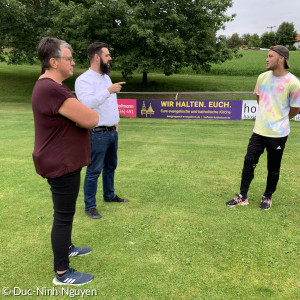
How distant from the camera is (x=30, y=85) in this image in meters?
27.5

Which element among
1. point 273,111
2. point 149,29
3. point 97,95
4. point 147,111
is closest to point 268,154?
point 273,111

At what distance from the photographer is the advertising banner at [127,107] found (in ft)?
50.7

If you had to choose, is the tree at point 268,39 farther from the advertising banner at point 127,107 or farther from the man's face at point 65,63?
the man's face at point 65,63

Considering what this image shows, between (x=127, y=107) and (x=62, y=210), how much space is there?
13.3 meters

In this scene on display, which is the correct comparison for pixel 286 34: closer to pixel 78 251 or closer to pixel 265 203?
pixel 265 203

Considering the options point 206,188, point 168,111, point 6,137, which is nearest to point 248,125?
point 168,111

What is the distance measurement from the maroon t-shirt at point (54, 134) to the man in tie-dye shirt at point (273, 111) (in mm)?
2772

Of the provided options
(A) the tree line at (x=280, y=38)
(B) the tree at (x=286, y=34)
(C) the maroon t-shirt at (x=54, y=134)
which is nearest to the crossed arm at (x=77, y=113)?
(C) the maroon t-shirt at (x=54, y=134)

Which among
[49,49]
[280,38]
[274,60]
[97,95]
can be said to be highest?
[280,38]

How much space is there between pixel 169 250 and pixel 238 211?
4.87 feet

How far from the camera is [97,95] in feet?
10.8

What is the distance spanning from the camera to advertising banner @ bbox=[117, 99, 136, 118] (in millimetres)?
15445

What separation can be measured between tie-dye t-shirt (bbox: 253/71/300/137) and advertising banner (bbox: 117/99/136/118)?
38.2 ft

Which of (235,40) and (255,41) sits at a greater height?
(235,40)
